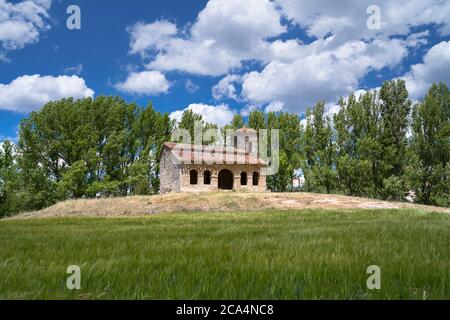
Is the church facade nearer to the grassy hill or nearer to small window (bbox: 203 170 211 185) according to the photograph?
small window (bbox: 203 170 211 185)

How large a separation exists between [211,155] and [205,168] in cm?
215

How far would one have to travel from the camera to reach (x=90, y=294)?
9.82 feet

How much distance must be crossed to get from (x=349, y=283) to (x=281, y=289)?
0.67 meters

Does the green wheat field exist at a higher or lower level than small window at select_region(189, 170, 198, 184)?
lower

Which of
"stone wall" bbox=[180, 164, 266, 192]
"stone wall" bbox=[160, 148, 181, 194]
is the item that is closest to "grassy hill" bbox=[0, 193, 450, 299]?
"stone wall" bbox=[180, 164, 266, 192]

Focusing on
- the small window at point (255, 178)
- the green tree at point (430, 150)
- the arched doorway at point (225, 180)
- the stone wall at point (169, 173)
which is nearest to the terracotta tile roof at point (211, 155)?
the stone wall at point (169, 173)

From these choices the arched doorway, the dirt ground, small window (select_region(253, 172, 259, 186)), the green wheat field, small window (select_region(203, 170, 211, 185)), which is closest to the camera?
the green wheat field

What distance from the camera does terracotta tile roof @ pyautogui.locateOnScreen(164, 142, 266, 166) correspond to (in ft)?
131

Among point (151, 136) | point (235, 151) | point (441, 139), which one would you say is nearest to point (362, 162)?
point (441, 139)

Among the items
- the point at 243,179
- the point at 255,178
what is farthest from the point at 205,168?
the point at 255,178

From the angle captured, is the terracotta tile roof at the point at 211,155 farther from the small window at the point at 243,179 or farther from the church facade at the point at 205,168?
the small window at the point at 243,179

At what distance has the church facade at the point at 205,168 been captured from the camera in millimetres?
39219
